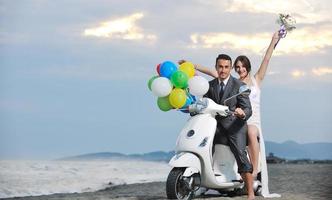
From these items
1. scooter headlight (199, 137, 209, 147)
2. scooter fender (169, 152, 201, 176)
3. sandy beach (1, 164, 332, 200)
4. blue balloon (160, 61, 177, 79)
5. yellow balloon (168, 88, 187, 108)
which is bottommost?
sandy beach (1, 164, 332, 200)

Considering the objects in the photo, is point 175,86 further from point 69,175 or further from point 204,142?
point 69,175

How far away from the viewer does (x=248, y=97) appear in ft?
18.1

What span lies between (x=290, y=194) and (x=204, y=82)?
1666 millimetres

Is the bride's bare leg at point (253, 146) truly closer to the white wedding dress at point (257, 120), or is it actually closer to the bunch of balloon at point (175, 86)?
the white wedding dress at point (257, 120)

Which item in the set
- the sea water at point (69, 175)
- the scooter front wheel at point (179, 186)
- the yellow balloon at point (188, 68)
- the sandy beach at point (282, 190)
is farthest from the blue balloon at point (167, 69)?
the sea water at point (69, 175)

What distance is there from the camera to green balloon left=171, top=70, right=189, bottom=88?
547 cm

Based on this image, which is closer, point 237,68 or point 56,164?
point 237,68

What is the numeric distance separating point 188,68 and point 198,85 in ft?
0.84

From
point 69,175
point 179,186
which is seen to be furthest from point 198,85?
point 69,175

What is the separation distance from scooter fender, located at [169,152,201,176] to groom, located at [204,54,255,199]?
35 cm

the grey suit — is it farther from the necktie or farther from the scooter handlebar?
the scooter handlebar

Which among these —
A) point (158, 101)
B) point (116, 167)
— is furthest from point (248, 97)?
point (116, 167)

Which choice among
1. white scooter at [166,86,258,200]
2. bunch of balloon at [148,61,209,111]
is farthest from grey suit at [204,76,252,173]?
bunch of balloon at [148,61,209,111]

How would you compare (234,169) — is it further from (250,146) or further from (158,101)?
(158,101)
